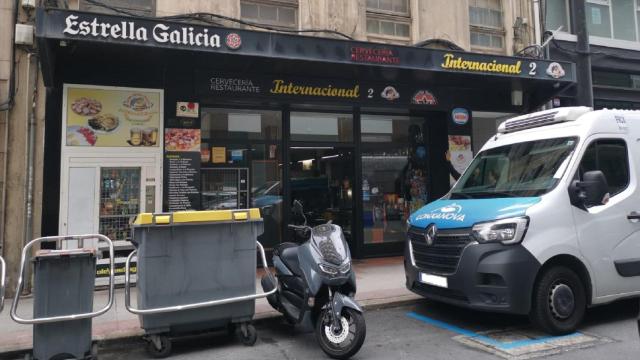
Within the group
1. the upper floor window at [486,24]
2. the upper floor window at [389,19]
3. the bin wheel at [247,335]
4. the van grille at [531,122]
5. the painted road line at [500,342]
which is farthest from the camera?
the upper floor window at [486,24]

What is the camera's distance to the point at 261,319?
237 inches

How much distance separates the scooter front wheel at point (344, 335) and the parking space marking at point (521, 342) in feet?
4.46

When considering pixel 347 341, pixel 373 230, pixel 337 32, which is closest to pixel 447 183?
pixel 373 230

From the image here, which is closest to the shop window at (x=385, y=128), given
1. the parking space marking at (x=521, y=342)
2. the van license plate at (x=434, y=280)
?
the van license plate at (x=434, y=280)

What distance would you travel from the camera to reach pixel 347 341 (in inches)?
181

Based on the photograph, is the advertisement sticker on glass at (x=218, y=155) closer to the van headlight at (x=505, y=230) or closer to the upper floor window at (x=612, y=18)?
the van headlight at (x=505, y=230)

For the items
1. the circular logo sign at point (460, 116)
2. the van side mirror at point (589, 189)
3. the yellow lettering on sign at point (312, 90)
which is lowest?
the van side mirror at point (589, 189)

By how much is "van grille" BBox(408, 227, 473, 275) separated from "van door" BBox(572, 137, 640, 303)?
131 cm

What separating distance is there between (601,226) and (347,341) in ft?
10.8

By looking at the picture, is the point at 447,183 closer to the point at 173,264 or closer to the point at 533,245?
the point at 533,245

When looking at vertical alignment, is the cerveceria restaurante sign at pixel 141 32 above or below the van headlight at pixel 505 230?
above

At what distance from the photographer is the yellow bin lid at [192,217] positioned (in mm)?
4938

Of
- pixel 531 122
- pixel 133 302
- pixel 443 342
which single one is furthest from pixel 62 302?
pixel 531 122

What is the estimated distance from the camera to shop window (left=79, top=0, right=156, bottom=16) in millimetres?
8260
